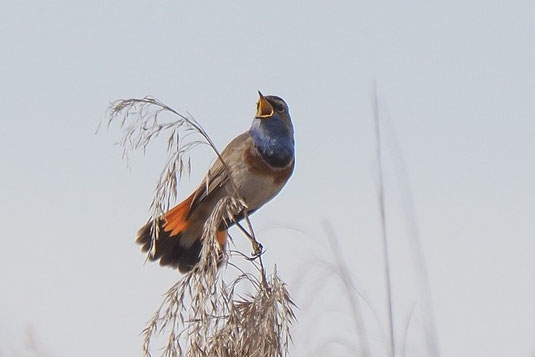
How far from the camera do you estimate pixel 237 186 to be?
4.76 meters

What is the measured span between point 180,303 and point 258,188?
6.67 ft

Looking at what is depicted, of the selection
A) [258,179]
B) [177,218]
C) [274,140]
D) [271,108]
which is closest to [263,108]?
[271,108]

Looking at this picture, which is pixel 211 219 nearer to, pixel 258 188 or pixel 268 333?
pixel 268 333

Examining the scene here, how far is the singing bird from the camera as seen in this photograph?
4648 mm

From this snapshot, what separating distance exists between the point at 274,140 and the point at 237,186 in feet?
1.14

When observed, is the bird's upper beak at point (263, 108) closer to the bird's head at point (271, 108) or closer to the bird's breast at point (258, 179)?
the bird's head at point (271, 108)

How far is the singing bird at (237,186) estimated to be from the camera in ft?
15.3

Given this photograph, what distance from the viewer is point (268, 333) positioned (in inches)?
105

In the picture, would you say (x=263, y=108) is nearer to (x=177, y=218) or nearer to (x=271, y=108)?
(x=271, y=108)

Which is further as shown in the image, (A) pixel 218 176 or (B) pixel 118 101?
(A) pixel 218 176

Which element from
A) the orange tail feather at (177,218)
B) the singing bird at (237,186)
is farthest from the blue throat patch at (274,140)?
the orange tail feather at (177,218)

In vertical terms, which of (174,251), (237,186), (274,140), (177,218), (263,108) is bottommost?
(174,251)

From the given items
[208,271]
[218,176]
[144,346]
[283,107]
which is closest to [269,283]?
[208,271]

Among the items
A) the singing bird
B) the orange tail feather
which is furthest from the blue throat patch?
the orange tail feather
